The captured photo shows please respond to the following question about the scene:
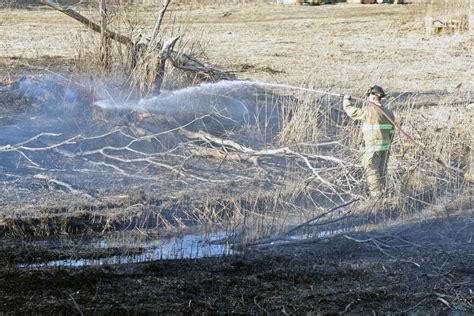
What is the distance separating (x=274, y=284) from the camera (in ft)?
24.4

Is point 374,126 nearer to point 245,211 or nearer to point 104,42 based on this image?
point 245,211

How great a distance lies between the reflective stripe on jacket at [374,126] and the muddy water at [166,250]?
2171 millimetres

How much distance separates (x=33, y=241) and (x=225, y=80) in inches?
205

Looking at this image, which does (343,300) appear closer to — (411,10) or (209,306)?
(209,306)

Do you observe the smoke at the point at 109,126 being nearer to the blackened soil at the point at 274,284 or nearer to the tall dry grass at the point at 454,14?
the blackened soil at the point at 274,284

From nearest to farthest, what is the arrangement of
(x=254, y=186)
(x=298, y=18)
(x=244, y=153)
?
1. (x=254, y=186)
2. (x=244, y=153)
3. (x=298, y=18)

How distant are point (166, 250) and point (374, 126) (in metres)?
2.98

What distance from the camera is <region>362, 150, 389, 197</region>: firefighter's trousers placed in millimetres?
10070

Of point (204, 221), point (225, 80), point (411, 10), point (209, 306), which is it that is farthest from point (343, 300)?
point (411, 10)

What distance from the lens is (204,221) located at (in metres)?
9.38

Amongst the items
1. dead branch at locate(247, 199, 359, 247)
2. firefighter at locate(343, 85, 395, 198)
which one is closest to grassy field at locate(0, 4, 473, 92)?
firefighter at locate(343, 85, 395, 198)

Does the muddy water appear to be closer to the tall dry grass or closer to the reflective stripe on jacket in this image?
the reflective stripe on jacket

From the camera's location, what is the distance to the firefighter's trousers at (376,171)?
10070 millimetres

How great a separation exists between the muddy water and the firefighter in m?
2.12
